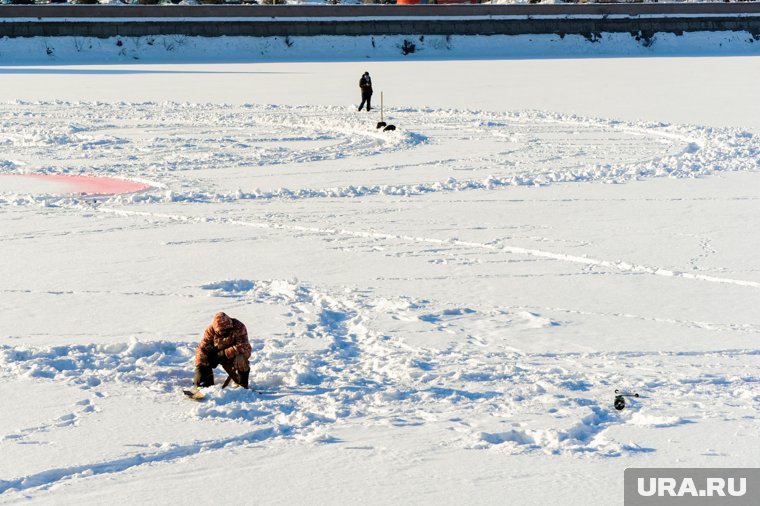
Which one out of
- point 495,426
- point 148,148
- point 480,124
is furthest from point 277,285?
point 480,124

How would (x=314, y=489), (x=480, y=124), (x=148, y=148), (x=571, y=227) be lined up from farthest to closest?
1. (x=480, y=124)
2. (x=148, y=148)
3. (x=571, y=227)
4. (x=314, y=489)

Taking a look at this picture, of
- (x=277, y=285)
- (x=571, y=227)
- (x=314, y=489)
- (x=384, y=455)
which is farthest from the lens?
(x=571, y=227)

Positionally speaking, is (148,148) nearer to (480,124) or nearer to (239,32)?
(480,124)

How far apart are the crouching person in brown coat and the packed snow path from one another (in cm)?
18

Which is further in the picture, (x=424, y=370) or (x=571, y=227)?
(x=571, y=227)

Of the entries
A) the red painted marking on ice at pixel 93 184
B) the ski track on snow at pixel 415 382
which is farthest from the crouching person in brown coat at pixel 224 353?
the red painted marking on ice at pixel 93 184

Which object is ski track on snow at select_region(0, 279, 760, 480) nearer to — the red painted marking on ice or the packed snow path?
the packed snow path

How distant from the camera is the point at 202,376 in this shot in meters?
8.35

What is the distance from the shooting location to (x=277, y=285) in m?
11.3

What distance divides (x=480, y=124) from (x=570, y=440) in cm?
1764

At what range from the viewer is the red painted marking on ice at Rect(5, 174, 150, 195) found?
17.0 metres

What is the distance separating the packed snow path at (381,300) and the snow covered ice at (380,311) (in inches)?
1.3

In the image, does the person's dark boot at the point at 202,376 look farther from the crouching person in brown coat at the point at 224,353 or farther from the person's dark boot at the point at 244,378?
the person's dark boot at the point at 244,378

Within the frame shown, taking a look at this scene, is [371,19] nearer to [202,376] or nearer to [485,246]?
[485,246]
